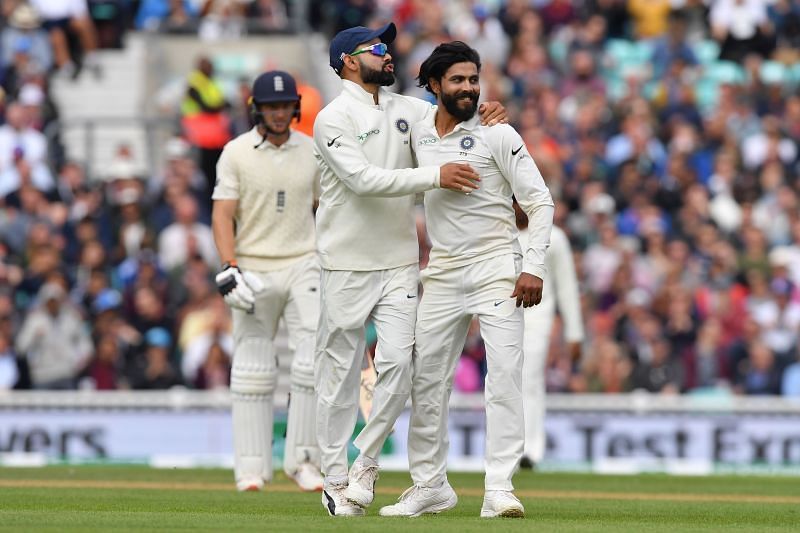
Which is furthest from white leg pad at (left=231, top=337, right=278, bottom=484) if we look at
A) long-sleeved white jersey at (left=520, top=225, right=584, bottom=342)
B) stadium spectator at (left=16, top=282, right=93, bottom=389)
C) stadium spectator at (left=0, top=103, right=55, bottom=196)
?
stadium spectator at (left=0, top=103, right=55, bottom=196)

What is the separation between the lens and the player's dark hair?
10141 mm

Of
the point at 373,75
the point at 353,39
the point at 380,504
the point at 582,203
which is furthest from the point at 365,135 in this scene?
the point at 582,203

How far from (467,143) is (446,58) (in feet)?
1.51

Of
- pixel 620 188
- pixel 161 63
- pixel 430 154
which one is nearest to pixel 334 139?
pixel 430 154

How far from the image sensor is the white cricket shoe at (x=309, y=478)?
498 inches

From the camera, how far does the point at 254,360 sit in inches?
501

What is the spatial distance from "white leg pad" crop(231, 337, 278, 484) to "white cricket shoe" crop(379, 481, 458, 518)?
2321mm

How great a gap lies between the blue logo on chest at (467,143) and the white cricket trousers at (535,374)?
511 cm

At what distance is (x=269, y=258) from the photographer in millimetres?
12703

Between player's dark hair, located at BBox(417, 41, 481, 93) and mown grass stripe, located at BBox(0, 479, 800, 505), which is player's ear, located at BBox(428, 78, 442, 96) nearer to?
player's dark hair, located at BBox(417, 41, 481, 93)

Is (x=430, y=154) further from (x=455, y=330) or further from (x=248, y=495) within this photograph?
(x=248, y=495)

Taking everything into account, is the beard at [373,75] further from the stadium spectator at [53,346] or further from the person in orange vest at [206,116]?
the person in orange vest at [206,116]

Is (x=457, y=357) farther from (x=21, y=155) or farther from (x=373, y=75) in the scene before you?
(x=21, y=155)

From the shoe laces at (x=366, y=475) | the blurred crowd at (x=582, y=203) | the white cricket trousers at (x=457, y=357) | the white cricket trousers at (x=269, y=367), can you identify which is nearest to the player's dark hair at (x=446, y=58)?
the white cricket trousers at (x=457, y=357)
